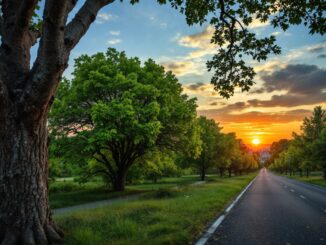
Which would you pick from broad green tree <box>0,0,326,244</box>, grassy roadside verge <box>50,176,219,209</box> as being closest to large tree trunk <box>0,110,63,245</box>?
broad green tree <box>0,0,326,244</box>

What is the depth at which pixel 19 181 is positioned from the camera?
239 inches

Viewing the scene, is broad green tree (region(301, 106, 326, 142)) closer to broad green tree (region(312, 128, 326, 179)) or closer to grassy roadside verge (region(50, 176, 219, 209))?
broad green tree (region(312, 128, 326, 179))

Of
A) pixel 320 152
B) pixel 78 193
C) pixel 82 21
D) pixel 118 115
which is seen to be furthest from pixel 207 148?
pixel 82 21

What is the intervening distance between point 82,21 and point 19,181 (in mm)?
3380

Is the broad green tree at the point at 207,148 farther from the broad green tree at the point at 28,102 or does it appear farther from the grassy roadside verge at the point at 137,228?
the broad green tree at the point at 28,102

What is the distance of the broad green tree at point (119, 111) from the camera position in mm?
18984

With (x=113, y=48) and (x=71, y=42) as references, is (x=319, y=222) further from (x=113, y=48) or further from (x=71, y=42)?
(x=113, y=48)

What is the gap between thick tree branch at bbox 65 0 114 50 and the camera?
6.17m

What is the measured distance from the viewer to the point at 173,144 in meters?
25.6

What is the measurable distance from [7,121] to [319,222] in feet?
30.0

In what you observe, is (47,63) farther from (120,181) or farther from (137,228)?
(120,181)

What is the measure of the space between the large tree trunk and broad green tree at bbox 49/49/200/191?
37.9 ft

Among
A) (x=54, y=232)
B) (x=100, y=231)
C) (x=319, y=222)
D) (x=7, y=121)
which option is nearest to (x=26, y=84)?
(x=7, y=121)

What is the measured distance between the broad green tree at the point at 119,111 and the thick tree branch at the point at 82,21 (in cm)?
1155
